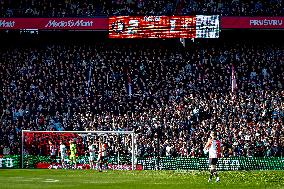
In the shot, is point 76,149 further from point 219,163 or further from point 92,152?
point 219,163

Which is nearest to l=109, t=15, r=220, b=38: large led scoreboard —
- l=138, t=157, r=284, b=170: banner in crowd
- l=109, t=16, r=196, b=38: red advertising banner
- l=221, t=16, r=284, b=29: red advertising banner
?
l=109, t=16, r=196, b=38: red advertising banner

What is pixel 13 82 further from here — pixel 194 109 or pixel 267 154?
pixel 267 154

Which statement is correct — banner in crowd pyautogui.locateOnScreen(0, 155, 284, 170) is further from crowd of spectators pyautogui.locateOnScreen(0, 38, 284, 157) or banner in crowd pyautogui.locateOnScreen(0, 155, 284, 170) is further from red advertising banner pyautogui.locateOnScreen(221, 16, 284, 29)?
red advertising banner pyautogui.locateOnScreen(221, 16, 284, 29)

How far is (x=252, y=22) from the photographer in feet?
189

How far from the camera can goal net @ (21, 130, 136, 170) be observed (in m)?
48.3

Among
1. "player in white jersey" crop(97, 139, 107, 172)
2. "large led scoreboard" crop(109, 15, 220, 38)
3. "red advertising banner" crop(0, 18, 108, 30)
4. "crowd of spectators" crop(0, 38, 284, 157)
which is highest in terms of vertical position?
"red advertising banner" crop(0, 18, 108, 30)

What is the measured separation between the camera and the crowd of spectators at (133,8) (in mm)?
58312

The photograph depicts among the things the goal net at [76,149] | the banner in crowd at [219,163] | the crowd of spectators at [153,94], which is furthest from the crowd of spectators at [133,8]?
the banner in crowd at [219,163]

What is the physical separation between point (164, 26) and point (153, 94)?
560 centimetres

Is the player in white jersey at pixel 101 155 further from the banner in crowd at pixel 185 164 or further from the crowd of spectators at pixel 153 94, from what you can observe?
the crowd of spectators at pixel 153 94

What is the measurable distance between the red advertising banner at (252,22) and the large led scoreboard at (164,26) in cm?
155

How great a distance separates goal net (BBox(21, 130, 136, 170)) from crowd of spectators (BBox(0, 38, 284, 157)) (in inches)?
74.1

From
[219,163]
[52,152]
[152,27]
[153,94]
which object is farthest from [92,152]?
[152,27]

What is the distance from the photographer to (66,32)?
61.8 m
